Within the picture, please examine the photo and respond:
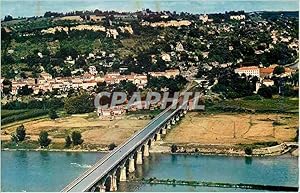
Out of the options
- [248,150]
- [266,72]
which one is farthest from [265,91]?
[248,150]

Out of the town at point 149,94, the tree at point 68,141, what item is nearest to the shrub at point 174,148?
the town at point 149,94

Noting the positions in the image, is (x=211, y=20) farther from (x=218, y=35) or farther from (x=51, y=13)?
(x=51, y=13)

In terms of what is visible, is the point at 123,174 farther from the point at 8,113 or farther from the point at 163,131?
the point at 8,113

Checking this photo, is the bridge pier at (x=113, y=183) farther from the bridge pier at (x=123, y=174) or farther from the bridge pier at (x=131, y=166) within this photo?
the bridge pier at (x=131, y=166)

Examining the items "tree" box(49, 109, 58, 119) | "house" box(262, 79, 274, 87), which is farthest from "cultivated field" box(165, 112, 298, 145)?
"tree" box(49, 109, 58, 119)

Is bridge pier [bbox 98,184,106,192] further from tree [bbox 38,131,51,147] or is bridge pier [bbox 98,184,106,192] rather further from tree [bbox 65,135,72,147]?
tree [bbox 38,131,51,147]

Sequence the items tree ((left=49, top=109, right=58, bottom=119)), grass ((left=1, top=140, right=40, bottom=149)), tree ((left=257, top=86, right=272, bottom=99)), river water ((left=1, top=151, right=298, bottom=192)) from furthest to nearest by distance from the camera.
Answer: tree ((left=257, top=86, right=272, bottom=99))
tree ((left=49, top=109, right=58, bottom=119))
grass ((left=1, top=140, right=40, bottom=149))
river water ((left=1, top=151, right=298, bottom=192))
